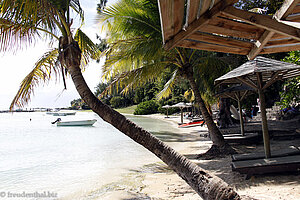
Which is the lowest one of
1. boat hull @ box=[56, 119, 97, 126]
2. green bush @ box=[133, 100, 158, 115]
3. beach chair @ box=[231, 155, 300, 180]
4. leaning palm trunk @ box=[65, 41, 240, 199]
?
boat hull @ box=[56, 119, 97, 126]

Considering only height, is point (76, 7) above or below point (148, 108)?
above

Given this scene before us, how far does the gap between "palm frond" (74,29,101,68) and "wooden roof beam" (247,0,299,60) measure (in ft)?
10.8

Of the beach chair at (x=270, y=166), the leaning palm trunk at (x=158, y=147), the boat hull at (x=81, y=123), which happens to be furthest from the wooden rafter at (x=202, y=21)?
the boat hull at (x=81, y=123)

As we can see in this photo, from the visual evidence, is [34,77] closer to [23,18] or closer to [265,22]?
[23,18]

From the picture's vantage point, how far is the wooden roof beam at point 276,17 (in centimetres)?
158

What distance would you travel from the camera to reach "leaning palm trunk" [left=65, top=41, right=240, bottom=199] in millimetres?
2071

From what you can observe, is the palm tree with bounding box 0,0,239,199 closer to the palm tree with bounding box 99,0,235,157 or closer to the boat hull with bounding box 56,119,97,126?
the palm tree with bounding box 99,0,235,157

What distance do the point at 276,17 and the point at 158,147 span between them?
170 cm

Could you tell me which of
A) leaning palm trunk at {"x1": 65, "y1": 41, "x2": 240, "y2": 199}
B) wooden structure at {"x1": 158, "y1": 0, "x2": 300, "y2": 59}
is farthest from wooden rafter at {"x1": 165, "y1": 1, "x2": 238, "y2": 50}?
leaning palm trunk at {"x1": 65, "y1": 41, "x2": 240, "y2": 199}

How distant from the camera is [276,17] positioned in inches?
70.6

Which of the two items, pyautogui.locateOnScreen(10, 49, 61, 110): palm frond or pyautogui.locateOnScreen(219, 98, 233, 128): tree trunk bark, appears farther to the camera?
pyautogui.locateOnScreen(219, 98, 233, 128): tree trunk bark

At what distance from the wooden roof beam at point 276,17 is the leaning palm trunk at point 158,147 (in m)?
1.43

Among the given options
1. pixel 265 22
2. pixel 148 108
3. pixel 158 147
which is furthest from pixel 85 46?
pixel 148 108

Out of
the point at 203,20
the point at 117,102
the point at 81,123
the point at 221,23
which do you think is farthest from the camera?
the point at 117,102
